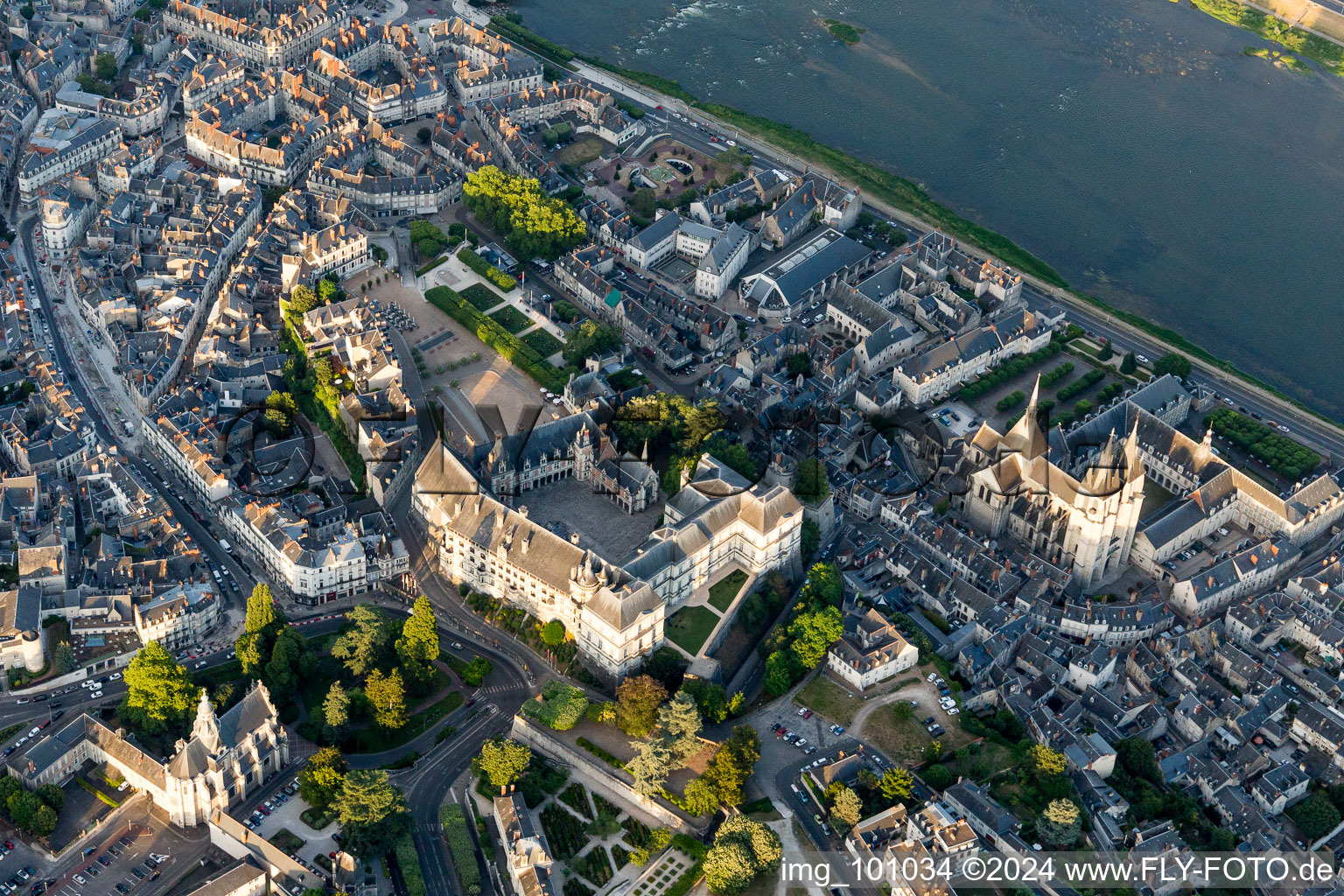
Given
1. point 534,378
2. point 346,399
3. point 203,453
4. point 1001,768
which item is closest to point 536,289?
point 534,378

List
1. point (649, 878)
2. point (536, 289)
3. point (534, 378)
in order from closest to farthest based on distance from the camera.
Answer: point (649, 878)
point (534, 378)
point (536, 289)

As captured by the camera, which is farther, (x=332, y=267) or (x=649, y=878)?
(x=332, y=267)

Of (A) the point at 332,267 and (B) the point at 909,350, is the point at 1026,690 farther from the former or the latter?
(A) the point at 332,267

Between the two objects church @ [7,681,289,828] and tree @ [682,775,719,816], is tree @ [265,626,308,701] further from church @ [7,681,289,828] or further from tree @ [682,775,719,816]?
tree @ [682,775,719,816]

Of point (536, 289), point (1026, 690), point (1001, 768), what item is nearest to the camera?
point (1001, 768)

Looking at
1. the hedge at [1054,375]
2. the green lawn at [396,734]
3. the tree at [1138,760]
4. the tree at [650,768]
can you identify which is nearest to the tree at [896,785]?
the tree at [650,768]

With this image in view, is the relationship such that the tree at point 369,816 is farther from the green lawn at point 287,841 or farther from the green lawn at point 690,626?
the green lawn at point 690,626
